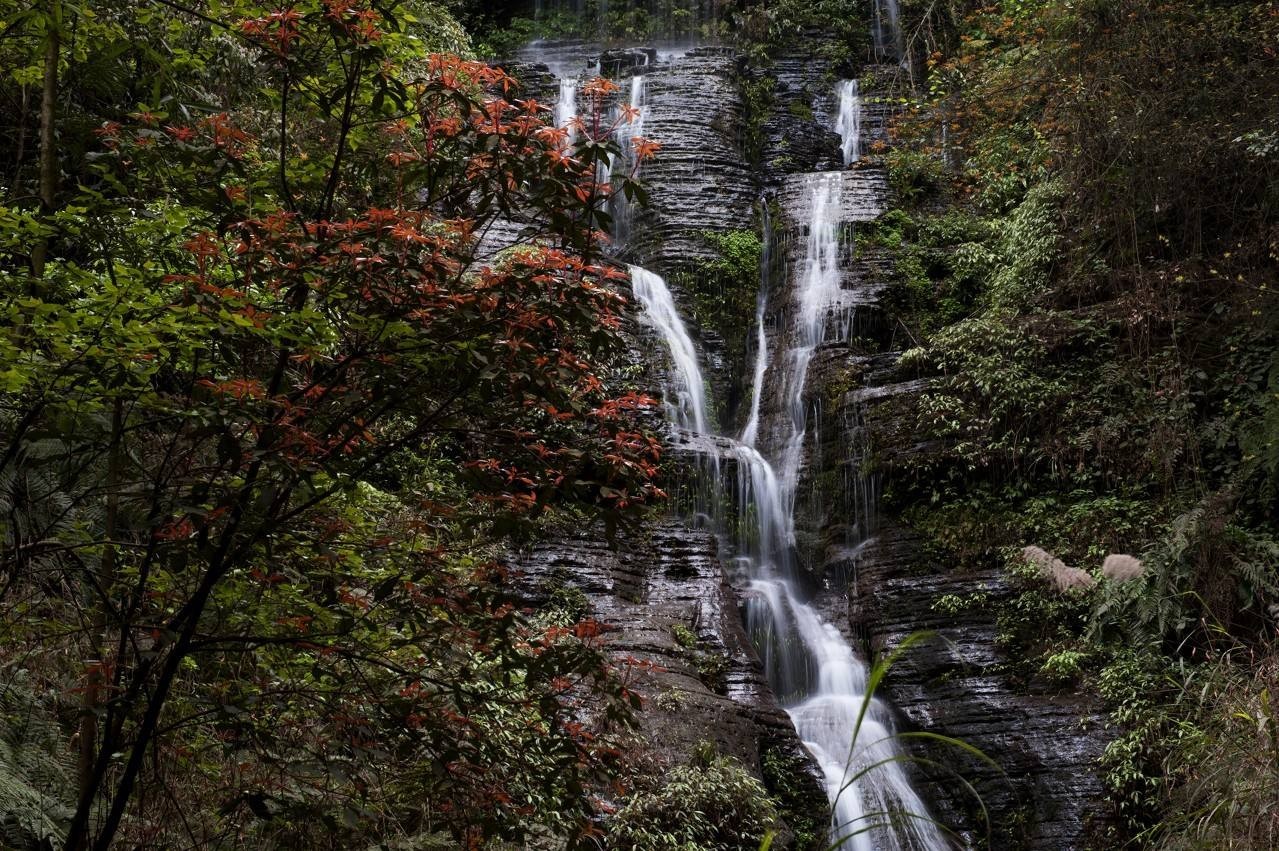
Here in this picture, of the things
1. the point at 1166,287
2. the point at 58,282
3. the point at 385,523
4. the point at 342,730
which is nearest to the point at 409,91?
the point at 58,282

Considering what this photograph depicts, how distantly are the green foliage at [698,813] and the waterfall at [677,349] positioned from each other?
6786 mm

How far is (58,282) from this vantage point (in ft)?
10.6

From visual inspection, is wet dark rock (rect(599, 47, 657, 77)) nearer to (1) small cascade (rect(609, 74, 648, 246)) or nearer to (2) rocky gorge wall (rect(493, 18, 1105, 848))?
(1) small cascade (rect(609, 74, 648, 246))

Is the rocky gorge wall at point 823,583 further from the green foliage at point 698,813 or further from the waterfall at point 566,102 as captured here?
the waterfall at point 566,102

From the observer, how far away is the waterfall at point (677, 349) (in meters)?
13.5

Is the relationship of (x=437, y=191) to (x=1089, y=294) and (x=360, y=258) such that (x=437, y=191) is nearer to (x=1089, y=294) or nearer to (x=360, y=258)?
(x=360, y=258)

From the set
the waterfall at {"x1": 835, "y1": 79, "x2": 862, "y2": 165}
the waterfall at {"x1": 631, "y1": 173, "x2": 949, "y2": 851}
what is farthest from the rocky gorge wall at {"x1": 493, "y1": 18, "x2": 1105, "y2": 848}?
the waterfall at {"x1": 835, "y1": 79, "x2": 862, "y2": 165}

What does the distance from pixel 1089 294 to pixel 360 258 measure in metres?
11.7

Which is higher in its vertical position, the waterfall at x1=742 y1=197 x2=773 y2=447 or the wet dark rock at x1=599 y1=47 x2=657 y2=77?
the wet dark rock at x1=599 y1=47 x2=657 y2=77

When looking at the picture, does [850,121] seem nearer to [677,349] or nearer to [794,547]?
[677,349]

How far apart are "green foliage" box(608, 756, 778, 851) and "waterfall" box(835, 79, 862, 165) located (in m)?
15.0

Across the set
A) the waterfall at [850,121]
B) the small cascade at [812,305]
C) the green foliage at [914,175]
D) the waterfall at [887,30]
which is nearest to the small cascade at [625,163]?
the small cascade at [812,305]

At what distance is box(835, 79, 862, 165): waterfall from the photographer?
19.6 m

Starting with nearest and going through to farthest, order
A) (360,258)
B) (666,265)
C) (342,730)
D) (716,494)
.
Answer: (360,258), (342,730), (716,494), (666,265)
